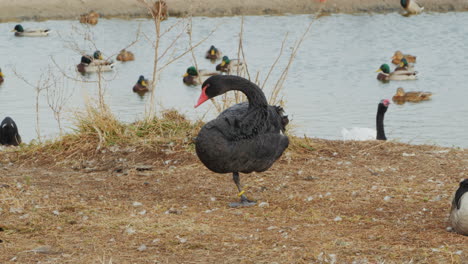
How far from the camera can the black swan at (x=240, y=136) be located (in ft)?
21.6

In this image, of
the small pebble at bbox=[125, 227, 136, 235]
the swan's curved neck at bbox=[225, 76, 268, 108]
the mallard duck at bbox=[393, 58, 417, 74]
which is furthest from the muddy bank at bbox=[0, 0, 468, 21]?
the small pebble at bbox=[125, 227, 136, 235]

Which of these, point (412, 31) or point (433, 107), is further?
Result: point (412, 31)

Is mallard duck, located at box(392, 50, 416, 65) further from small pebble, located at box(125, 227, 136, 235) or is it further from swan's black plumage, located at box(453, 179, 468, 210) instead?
small pebble, located at box(125, 227, 136, 235)

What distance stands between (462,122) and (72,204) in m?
11.2

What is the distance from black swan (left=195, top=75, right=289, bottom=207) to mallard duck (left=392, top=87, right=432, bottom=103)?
1227cm

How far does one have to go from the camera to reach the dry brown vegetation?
18.2 ft

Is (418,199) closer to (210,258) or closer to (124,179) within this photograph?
(210,258)

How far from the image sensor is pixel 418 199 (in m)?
7.06

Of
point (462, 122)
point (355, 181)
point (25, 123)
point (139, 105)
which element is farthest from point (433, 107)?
point (355, 181)

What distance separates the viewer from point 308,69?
2275 centimetres

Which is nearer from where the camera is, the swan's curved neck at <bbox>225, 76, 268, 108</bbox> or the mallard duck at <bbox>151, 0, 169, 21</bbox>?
the swan's curved neck at <bbox>225, 76, 268, 108</bbox>

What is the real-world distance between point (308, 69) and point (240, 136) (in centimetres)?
1629

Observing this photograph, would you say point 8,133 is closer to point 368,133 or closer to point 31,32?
point 368,133

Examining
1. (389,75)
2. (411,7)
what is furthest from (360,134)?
(411,7)
